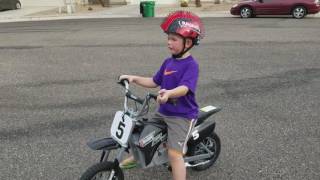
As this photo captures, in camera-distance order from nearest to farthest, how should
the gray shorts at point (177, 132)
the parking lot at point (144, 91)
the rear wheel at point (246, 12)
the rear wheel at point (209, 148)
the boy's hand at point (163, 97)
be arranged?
the boy's hand at point (163, 97) → the gray shorts at point (177, 132) → the rear wheel at point (209, 148) → the parking lot at point (144, 91) → the rear wheel at point (246, 12)

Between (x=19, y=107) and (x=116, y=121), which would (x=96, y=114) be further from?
(x=116, y=121)

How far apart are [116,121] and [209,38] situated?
40.0ft

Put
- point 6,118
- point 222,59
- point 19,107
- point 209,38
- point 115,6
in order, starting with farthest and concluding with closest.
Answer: point 115,6, point 209,38, point 222,59, point 19,107, point 6,118

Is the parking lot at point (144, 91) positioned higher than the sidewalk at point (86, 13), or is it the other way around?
the parking lot at point (144, 91)

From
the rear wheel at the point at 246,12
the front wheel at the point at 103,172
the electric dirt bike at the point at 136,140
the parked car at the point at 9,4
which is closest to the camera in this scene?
the front wheel at the point at 103,172

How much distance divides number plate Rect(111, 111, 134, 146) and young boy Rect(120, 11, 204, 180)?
1.12ft

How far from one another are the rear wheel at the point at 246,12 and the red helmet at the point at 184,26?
22128 millimetres

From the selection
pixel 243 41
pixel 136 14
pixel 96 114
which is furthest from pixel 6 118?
pixel 136 14

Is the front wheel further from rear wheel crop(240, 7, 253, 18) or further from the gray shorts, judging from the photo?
rear wheel crop(240, 7, 253, 18)

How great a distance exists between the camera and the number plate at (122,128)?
4.02m

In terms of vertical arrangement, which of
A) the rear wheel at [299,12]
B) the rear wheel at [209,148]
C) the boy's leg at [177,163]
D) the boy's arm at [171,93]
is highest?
the boy's arm at [171,93]

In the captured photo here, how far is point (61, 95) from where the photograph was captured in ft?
27.2

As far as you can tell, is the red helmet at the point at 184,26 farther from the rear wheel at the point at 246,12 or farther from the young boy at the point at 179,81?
the rear wheel at the point at 246,12

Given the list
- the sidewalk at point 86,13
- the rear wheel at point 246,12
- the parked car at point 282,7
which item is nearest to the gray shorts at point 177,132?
the parked car at point 282,7
